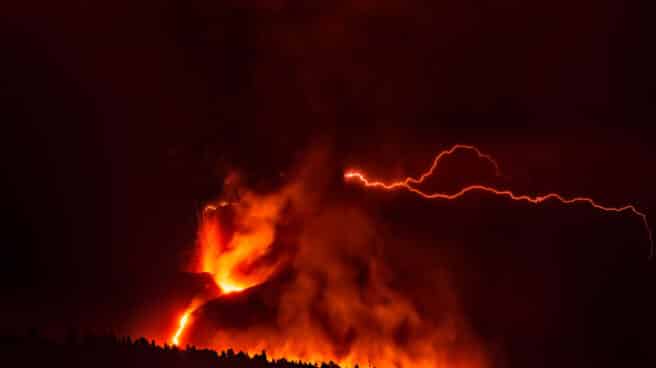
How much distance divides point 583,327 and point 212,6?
6.31m

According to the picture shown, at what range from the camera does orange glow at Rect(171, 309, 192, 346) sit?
889 centimetres

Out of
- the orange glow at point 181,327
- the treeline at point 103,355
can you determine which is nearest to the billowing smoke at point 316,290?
the orange glow at point 181,327

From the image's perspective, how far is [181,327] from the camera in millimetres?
9062

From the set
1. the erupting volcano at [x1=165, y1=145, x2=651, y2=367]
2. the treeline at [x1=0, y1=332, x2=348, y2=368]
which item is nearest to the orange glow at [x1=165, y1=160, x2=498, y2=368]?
the erupting volcano at [x1=165, y1=145, x2=651, y2=367]

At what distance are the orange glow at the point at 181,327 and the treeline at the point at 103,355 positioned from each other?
2.62m

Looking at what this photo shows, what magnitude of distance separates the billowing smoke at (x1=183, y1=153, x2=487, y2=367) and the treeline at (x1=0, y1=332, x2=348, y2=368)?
2.26 meters

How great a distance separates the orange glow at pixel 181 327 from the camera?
8.89 metres

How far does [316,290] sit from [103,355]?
12.4ft

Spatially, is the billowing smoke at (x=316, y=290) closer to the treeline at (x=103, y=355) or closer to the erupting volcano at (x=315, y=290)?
the erupting volcano at (x=315, y=290)

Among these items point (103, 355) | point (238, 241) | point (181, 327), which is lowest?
point (103, 355)

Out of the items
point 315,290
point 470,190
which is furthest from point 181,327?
point 470,190

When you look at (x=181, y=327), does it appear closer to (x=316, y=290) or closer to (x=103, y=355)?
(x=316, y=290)

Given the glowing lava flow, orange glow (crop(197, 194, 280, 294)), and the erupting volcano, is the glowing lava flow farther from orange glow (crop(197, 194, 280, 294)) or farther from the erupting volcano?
orange glow (crop(197, 194, 280, 294))

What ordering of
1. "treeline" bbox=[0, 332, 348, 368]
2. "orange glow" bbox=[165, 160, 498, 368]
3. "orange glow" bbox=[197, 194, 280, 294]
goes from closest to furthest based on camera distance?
"treeline" bbox=[0, 332, 348, 368], "orange glow" bbox=[165, 160, 498, 368], "orange glow" bbox=[197, 194, 280, 294]
